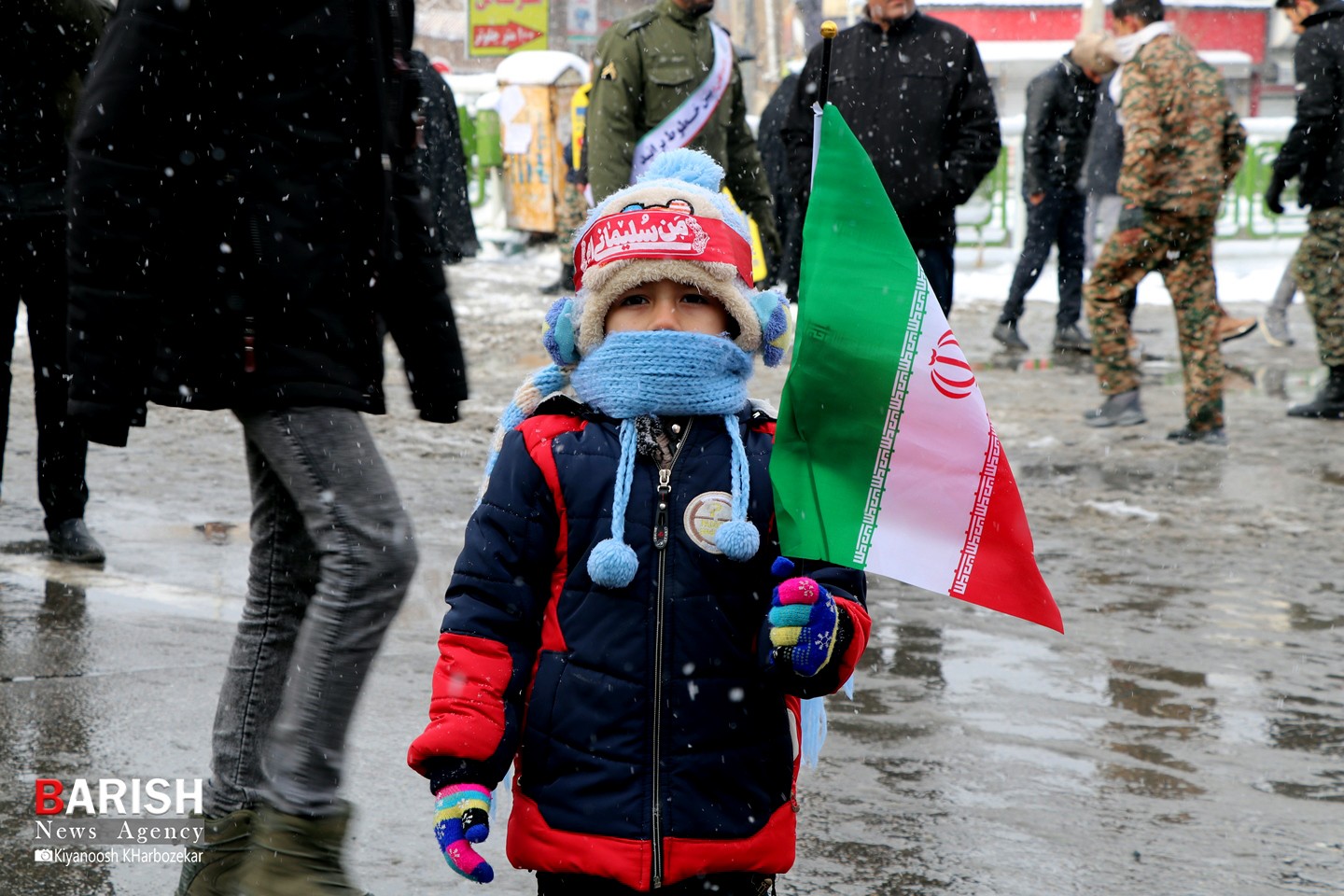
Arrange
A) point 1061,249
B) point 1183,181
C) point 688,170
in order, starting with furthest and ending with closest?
1. point 1061,249
2. point 1183,181
3. point 688,170

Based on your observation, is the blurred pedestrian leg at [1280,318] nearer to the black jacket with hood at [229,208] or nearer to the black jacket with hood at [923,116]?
the black jacket with hood at [923,116]

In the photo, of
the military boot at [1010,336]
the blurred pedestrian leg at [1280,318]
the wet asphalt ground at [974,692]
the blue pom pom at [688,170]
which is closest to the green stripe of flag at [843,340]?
the blue pom pom at [688,170]

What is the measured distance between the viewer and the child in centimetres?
241

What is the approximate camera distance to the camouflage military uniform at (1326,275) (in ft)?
29.3

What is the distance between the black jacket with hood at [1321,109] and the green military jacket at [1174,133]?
0.90m

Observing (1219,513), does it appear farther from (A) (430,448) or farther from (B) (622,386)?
(B) (622,386)

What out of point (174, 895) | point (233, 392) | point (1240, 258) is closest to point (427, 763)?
point (233, 392)

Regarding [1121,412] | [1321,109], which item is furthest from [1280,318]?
[1121,412]

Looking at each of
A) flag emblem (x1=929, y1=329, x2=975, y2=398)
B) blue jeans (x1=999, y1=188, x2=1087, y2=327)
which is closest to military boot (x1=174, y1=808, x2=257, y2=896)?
flag emblem (x1=929, y1=329, x2=975, y2=398)

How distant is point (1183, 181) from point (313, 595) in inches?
242

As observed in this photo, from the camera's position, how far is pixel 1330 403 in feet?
30.4

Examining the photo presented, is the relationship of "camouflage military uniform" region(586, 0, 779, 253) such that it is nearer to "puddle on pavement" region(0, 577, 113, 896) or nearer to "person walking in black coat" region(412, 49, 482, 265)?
"puddle on pavement" region(0, 577, 113, 896)

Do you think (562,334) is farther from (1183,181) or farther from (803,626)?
(1183,181)

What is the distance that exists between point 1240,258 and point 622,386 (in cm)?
1612
